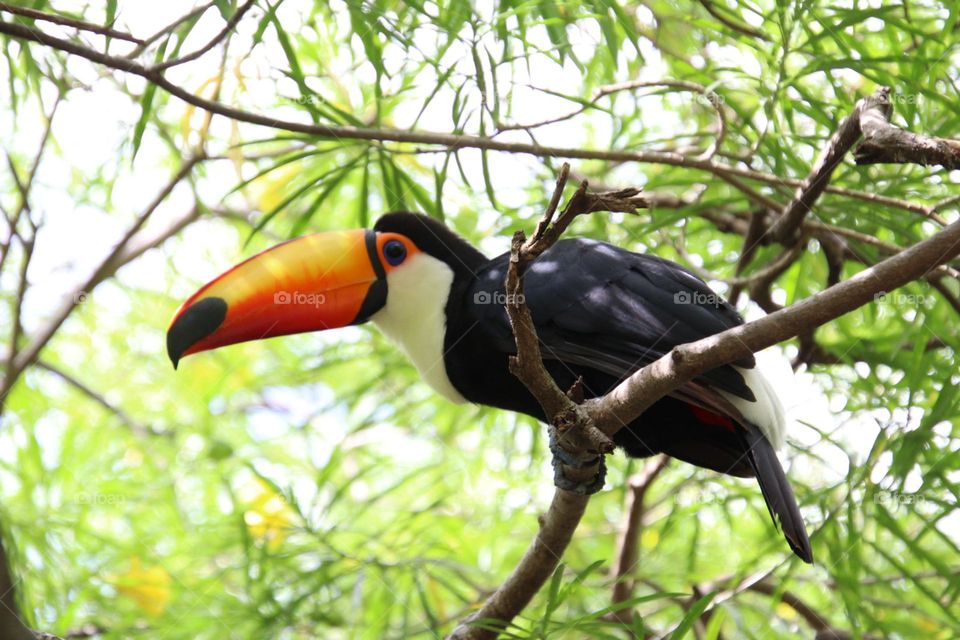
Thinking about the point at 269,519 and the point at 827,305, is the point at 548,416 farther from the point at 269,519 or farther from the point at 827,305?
the point at 269,519

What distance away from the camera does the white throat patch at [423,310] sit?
2617mm

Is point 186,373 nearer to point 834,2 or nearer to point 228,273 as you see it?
point 228,273

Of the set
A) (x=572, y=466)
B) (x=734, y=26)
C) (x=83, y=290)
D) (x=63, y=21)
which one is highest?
(x=734, y=26)

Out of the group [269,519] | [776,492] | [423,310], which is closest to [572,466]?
[776,492]

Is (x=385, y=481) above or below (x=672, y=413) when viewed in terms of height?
above

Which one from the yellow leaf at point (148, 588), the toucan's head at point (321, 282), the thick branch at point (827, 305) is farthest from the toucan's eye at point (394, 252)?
the yellow leaf at point (148, 588)

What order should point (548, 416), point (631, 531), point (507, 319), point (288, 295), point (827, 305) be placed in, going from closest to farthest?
point (827, 305)
point (548, 416)
point (507, 319)
point (288, 295)
point (631, 531)

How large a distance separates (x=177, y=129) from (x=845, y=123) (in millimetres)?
2584

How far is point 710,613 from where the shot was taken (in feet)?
9.40

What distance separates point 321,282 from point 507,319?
0.49 meters

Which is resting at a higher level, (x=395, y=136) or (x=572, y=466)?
(x=395, y=136)

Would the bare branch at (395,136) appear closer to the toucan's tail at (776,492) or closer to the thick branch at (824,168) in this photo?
the thick branch at (824,168)

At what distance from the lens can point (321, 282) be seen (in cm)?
259

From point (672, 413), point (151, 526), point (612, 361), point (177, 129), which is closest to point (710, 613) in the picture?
point (672, 413)
